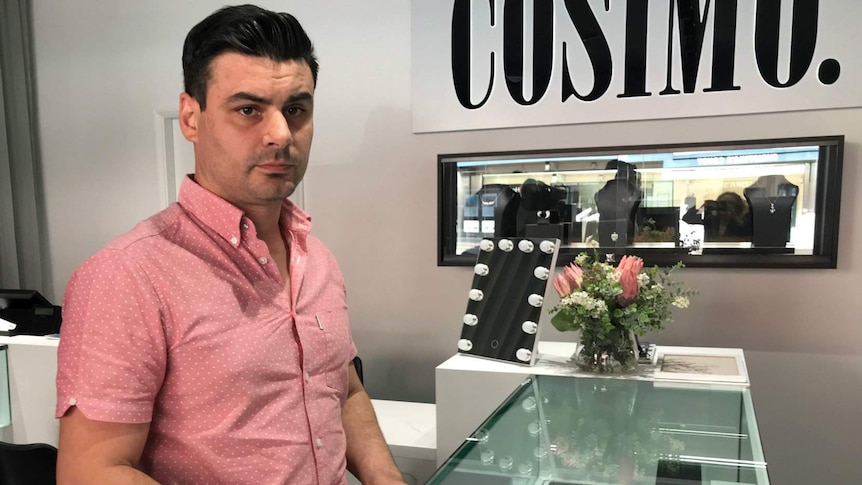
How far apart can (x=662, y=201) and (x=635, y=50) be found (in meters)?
0.63

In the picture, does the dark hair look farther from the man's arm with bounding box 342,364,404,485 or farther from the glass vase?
the glass vase

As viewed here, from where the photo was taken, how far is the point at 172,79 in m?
3.01

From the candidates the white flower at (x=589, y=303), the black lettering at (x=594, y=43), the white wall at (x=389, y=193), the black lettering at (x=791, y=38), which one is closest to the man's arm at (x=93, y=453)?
the white flower at (x=589, y=303)

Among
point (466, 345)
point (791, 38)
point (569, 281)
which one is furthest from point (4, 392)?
point (791, 38)

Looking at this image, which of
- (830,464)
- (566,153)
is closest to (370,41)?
(566,153)

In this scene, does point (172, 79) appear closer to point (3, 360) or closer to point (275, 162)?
point (3, 360)

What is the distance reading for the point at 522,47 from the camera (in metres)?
2.48

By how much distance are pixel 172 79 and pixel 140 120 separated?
0.29 metres

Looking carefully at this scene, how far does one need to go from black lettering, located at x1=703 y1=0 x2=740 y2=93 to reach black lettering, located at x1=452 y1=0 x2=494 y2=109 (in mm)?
893

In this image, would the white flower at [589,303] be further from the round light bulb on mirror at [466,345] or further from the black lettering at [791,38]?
the black lettering at [791,38]

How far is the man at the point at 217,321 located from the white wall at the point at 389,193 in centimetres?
163

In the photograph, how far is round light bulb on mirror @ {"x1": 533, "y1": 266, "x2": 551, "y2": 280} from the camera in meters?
1.84

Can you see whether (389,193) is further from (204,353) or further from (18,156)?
(18,156)

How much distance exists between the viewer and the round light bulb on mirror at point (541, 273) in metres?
1.84
